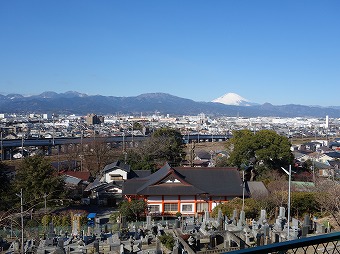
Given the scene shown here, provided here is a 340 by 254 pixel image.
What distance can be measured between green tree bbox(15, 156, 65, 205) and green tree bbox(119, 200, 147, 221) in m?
2.61

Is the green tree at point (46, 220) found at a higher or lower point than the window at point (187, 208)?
higher


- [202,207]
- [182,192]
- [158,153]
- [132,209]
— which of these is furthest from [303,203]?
[158,153]

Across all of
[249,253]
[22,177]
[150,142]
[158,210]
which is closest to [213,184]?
[158,210]

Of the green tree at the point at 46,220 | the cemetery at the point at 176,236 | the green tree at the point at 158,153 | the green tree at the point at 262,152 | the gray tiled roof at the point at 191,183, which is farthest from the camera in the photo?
the green tree at the point at 158,153

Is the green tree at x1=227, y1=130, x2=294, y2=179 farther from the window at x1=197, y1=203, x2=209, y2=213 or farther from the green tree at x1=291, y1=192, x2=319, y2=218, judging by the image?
the green tree at x1=291, y1=192, x2=319, y2=218

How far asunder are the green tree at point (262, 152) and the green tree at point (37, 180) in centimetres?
1003

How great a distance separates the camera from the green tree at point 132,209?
14.2 metres

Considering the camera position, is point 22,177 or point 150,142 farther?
point 150,142

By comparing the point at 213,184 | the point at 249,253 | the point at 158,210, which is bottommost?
the point at 158,210

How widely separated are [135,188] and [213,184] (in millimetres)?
3593

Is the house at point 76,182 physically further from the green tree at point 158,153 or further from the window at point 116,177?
the green tree at point 158,153

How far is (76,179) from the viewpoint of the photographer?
2072 centimetres

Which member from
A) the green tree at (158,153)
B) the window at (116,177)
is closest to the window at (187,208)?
the window at (116,177)

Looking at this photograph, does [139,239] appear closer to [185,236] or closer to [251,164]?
[185,236]
